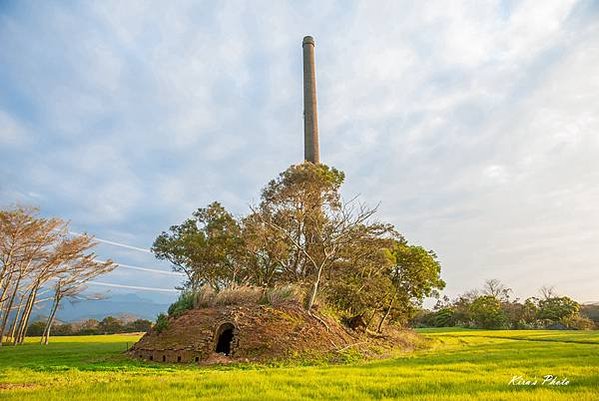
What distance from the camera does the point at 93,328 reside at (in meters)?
50.7

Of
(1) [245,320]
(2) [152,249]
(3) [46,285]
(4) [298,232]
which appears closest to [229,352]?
(1) [245,320]

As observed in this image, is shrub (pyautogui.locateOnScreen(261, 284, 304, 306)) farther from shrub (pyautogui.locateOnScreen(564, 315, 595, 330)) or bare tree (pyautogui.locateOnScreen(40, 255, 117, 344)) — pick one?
shrub (pyautogui.locateOnScreen(564, 315, 595, 330))

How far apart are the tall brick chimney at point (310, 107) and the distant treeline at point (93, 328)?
97.7 ft

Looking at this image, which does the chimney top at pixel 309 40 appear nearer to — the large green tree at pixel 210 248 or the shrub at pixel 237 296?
the large green tree at pixel 210 248

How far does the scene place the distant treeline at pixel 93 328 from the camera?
1990 inches

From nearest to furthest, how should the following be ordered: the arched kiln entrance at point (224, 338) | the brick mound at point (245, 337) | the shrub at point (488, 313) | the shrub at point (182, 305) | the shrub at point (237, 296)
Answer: the brick mound at point (245, 337), the arched kiln entrance at point (224, 338), the shrub at point (237, 296), the shrub at point (182, 305), the shrub at point (488, 313)

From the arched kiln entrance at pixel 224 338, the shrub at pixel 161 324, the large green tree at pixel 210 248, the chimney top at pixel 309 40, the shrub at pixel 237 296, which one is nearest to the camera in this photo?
the arched kiln entrance at pixel 224 338

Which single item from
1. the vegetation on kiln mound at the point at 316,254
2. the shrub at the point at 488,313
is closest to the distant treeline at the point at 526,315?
the shrub at the point at 488,313

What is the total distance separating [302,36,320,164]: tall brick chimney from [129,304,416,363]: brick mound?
18.8 m

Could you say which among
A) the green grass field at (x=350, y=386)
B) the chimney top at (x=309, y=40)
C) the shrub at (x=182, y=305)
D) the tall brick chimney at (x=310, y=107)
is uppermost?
the chimney top at (x=309, y=40)

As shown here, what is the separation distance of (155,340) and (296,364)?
6.85 meters

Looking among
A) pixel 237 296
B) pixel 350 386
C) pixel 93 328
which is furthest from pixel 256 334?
pixel 93 328

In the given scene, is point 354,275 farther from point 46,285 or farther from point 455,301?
point 455,301

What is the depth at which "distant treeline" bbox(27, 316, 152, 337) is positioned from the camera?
50541 mm
